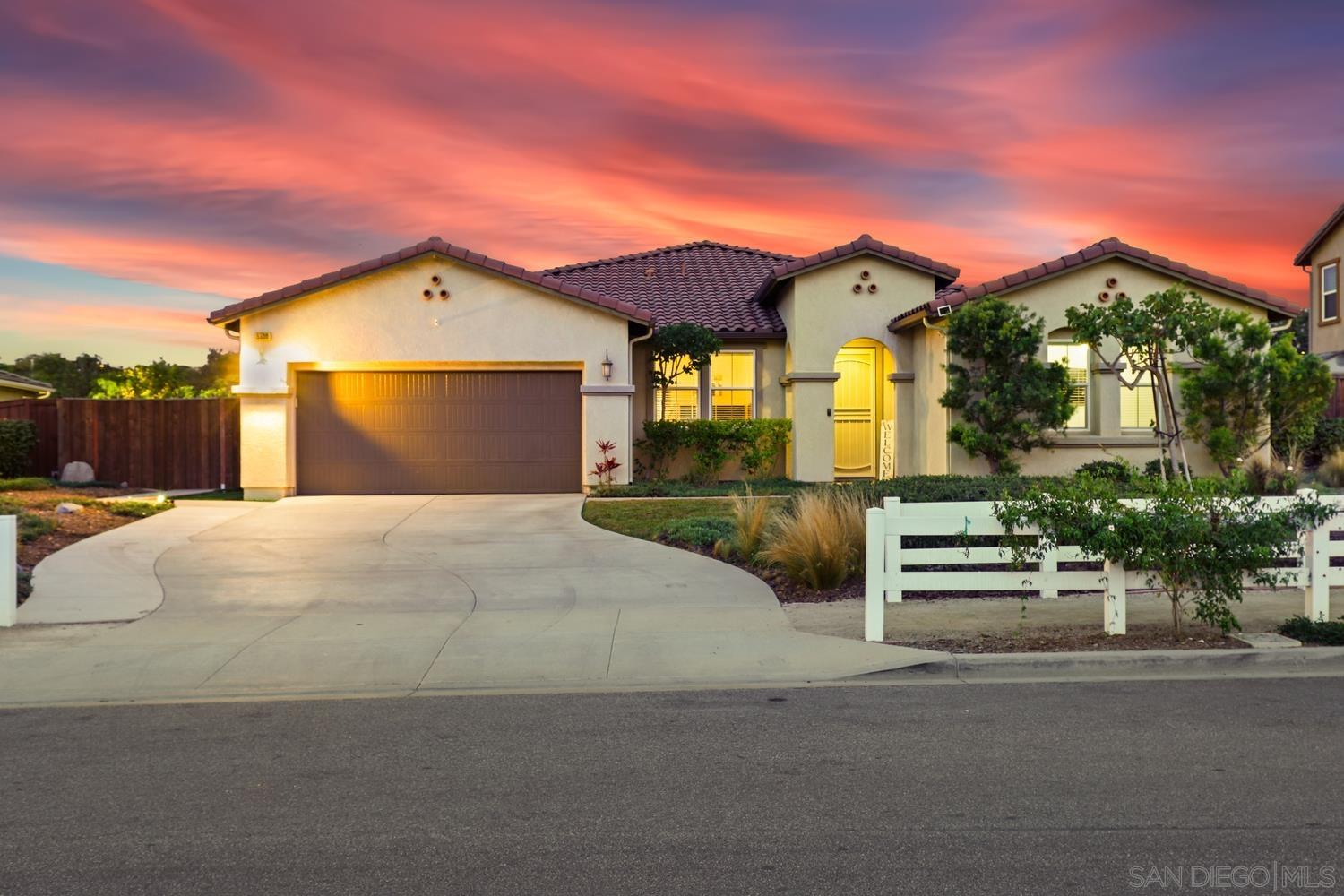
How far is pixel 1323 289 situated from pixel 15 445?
32.5m

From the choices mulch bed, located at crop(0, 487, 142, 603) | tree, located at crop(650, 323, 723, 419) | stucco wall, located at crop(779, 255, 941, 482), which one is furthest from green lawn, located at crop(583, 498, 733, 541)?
mulch bed, located at crop(0, 487, 142, 603)

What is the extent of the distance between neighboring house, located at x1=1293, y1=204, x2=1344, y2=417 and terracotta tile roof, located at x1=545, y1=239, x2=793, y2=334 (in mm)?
14639

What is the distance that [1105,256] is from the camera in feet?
61.8

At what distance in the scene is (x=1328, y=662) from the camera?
818 centimetres

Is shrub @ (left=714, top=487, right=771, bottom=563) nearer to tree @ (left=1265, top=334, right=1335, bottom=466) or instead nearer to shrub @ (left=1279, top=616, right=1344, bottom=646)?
shrub @ (left=1279, top=616, right=1344, bottom=646)

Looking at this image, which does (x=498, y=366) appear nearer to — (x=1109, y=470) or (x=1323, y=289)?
(x=1109, y=470)

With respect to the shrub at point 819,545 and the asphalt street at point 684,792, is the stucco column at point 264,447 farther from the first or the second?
the asphalt street at point 684,792

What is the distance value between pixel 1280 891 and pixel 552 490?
54.9ft

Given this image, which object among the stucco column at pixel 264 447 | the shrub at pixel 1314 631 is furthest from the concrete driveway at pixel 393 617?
the stucco column at pixel 264 447

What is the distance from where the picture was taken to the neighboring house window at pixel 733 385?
23.0 m

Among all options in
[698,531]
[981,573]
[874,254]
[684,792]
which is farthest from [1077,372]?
[684,792]

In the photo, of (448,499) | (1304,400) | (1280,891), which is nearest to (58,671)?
(1280,891)

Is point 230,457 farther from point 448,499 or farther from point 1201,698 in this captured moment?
point 1201,698

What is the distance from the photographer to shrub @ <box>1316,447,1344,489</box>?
18297 mm
